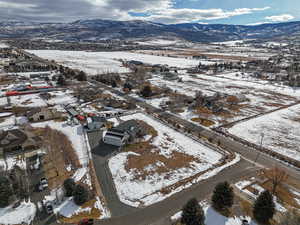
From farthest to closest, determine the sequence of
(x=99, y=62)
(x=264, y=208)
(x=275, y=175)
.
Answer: (x=99, y=62) < (x=275, y=175) < (x=264, y=208)

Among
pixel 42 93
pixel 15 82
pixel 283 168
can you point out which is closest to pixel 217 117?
pixel 283 168

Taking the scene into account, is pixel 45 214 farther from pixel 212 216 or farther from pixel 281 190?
pixel 281 190

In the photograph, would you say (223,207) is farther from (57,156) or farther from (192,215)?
(57,156)

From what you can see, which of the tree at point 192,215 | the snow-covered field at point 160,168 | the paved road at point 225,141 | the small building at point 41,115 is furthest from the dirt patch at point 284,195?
the small building at point 41,115

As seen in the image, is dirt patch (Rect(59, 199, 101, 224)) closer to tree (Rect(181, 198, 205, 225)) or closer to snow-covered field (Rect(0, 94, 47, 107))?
tree (Rect(181, 198, 205, 225))

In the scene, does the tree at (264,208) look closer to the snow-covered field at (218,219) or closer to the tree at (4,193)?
the snow-covered field at (218,219)

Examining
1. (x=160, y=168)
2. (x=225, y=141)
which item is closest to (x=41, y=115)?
(x=160, y=168)
